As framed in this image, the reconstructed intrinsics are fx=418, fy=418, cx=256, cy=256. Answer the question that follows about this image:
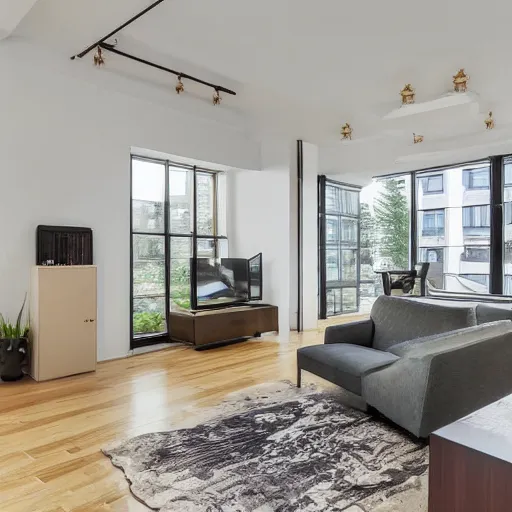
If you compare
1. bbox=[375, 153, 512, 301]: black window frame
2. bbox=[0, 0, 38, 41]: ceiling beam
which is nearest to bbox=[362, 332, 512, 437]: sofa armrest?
bbox=[0, 0, 38, 41]: ceiling beam

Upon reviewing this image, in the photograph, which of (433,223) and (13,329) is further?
(433,223)

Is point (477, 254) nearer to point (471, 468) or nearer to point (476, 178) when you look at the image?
point (476, 178)

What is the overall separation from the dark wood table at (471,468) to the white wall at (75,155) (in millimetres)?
4059

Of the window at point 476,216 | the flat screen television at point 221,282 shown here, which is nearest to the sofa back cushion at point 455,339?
the flat screen television at point 221,282

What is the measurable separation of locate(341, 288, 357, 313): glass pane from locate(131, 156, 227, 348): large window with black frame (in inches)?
130

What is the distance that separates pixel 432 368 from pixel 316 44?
119 inches

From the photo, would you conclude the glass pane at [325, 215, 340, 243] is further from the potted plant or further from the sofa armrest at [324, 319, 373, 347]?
the potted plant

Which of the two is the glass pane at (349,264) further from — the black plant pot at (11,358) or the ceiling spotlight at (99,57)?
the black plant pot at (11,358)

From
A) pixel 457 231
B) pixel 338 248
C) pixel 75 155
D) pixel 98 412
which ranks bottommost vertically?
pixel 98 412

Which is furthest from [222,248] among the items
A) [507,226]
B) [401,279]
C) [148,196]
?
[507,226]

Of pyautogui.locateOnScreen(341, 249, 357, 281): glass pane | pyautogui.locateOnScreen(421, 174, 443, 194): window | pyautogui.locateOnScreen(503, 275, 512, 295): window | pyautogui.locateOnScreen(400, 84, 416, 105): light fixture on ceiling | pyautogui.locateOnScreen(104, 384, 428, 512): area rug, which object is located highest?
pyautogui.locateOnScreen(400, 84, 416, 105): light fixture on ceiling

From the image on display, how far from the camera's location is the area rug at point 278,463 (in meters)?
2.07

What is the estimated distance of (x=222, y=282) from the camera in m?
6.03

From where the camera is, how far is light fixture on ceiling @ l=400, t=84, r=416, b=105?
4.66 m
